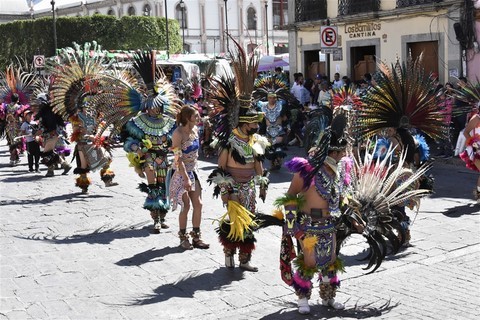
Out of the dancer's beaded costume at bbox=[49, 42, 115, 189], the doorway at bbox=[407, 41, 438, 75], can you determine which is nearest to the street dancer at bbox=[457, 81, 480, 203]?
the dancer's beaded costume at bbox=[49, 42, 115, 189]

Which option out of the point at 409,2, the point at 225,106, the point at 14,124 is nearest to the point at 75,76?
the point at 225,106

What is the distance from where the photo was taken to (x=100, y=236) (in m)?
9.29

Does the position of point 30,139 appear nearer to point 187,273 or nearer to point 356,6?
point 187,273

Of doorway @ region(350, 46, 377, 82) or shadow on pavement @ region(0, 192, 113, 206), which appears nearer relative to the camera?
shadow on pavement @ region(0, 192, 113, 206)

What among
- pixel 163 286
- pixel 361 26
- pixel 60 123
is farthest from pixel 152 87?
pixel 361 26

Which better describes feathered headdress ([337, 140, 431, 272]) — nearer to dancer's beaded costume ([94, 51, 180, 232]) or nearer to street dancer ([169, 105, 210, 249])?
street dancer ([169, 105, 210, 249])

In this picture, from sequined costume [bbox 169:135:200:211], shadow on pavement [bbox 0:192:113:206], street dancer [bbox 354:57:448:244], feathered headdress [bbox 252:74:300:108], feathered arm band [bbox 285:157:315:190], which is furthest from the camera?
feathered headdress [bbox 252:74:300:108]

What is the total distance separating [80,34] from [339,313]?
44642mm

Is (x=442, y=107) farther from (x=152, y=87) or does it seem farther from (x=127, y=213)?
(x=127, y=213)

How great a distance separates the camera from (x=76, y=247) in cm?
868

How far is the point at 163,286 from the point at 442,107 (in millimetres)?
4112

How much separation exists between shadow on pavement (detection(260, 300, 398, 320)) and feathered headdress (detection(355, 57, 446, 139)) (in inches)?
95.7

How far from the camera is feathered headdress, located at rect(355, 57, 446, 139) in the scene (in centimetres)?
797

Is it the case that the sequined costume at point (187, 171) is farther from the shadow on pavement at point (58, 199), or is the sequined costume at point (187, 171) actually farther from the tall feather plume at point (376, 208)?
the shadow on pavement at point (58, 199)
